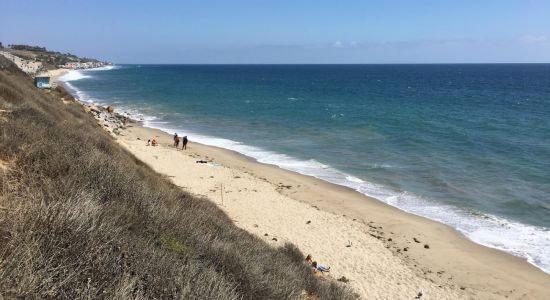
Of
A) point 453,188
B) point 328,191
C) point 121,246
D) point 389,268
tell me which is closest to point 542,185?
point 453,188

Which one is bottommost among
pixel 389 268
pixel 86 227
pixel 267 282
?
pixel 389 268

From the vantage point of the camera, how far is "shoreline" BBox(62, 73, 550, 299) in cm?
1270

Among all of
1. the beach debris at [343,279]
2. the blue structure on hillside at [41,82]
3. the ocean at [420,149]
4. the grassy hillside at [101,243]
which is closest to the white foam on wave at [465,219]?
the ocean at [420,149]

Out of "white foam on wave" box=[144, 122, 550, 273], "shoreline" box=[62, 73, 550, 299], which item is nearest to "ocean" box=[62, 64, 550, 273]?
"white foam on wave" box=[144, 122, 550, 273]

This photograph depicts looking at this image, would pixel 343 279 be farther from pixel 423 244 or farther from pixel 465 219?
pixel 465 219

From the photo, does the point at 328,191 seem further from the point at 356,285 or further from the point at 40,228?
the point at 40,228

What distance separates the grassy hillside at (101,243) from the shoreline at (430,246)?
20.9 feet

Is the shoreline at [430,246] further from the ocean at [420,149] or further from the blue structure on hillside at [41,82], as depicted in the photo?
the blue structure on hillside at [41,82]

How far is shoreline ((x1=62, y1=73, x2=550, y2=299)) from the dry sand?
31 mm

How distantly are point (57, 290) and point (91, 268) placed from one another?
51 cm

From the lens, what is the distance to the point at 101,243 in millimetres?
4332

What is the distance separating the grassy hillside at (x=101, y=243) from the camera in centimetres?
356

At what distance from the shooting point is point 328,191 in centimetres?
2097

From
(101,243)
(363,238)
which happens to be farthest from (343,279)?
(101,243)
